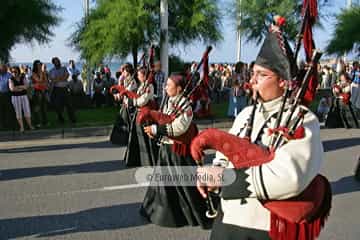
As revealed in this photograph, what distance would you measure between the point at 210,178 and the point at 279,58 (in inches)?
26.6

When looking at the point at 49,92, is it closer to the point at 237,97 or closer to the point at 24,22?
the point at 24,22

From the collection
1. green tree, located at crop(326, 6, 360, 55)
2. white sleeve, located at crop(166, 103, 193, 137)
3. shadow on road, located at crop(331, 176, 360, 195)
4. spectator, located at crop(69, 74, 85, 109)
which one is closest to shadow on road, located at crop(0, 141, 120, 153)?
shadow on road, located at crop(331, 176, 360, 195)

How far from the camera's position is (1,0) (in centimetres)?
1233

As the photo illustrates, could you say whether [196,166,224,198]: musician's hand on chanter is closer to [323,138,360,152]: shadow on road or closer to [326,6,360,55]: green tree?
[323,138,360,152]: shadow on road

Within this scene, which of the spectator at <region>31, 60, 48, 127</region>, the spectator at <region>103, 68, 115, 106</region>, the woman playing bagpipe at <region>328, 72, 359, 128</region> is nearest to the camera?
the spectator at <region>31, 60, 48, 127</region>

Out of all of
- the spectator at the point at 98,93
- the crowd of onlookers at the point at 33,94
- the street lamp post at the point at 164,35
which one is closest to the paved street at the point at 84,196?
the crowd of onlookers at the point at 33,94

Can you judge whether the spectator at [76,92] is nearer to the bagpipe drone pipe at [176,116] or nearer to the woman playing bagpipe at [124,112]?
the woman playing bagpipe at [124,112]

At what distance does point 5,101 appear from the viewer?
11.2 meters

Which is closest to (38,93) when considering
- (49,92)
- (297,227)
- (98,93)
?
(49,92)

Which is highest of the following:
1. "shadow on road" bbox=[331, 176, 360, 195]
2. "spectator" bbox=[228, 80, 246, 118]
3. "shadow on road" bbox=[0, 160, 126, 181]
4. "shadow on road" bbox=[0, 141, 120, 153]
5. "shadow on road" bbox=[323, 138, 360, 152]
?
"spectator" bbox=[228, 80, 246, 118]

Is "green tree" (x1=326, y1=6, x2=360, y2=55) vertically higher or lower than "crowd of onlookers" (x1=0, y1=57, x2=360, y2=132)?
higher

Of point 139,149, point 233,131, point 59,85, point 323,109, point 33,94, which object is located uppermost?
point 233,131

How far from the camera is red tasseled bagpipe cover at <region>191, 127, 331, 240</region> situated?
2232 mm

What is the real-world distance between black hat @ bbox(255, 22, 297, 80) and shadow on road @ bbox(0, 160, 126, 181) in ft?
18.4
